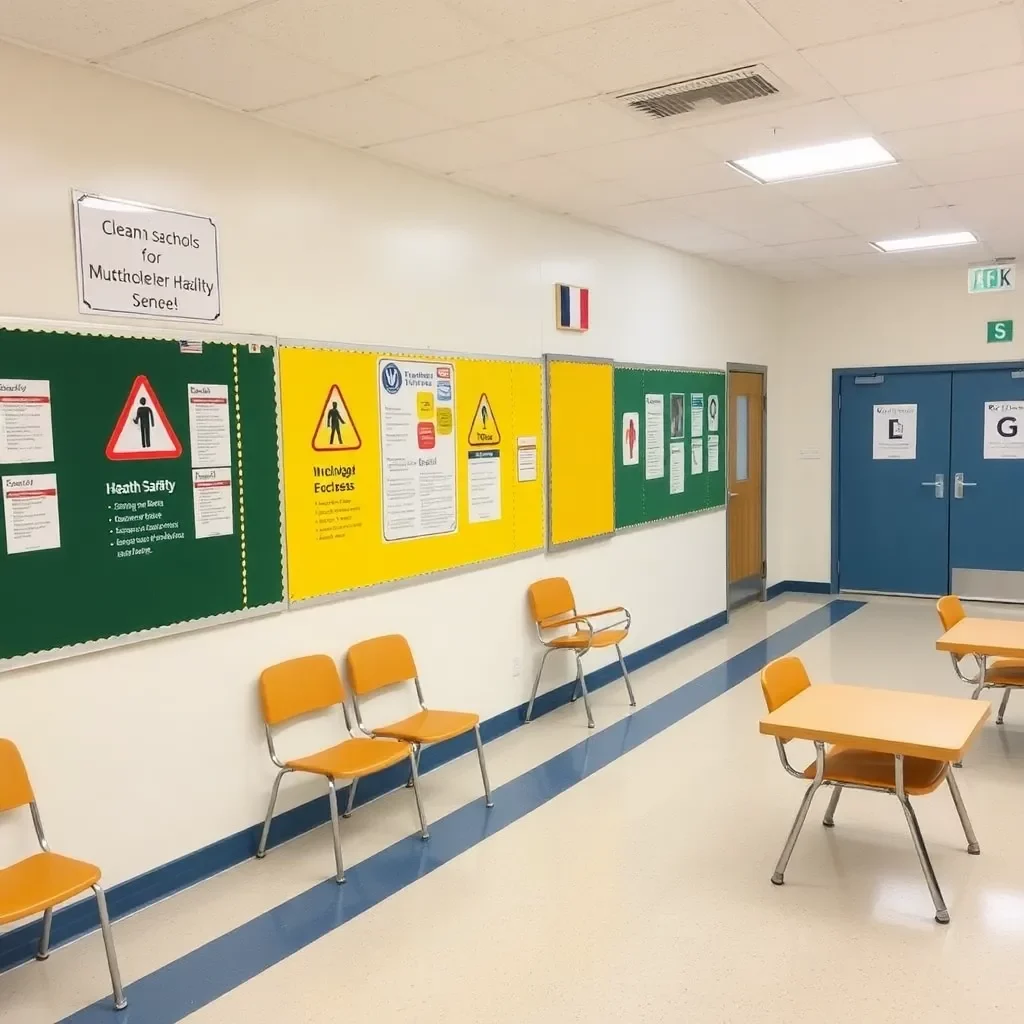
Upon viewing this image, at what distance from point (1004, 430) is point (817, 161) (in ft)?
15.4

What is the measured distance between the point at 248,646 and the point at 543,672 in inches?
91.5

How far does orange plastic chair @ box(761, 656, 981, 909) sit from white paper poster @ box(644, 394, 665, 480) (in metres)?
3.10

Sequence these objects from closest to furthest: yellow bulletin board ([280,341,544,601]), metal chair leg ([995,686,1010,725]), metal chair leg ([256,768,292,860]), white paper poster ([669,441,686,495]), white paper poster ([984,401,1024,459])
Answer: metal chair leg ([256,768,292,860])
yellow bulletin board ([280,341,544,601])
metal chair leg ([995,686,1010,725])
white paper poster ([669,441,686,495])
white paper poster ([984,401,1024,459])

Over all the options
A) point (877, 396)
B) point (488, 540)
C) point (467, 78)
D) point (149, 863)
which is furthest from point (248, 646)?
point (877, 396)

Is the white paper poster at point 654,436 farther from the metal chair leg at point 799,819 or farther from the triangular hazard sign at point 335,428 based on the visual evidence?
the metal chair leg at point 799,819

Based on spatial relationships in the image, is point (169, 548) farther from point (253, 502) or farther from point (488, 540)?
point (488, 540)

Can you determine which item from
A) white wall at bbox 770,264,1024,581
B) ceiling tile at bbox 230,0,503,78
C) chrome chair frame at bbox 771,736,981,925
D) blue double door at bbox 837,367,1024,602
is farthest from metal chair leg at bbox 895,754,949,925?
white wall at bbox 770,264,1024,581

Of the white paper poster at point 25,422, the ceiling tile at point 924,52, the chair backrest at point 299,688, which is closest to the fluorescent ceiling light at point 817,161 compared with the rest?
the ceiling tile at point 924,52

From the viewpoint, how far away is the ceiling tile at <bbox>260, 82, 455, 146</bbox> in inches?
143

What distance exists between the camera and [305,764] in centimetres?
378

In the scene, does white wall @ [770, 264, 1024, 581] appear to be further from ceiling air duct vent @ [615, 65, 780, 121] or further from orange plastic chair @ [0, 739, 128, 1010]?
orange plastic chair @ [0, 739, 128, 1010]

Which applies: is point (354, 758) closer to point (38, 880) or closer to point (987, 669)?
point (38, 880)

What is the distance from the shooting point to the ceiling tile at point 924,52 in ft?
10.2

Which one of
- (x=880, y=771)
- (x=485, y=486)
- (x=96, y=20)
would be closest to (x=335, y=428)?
(x=485, y=486)
